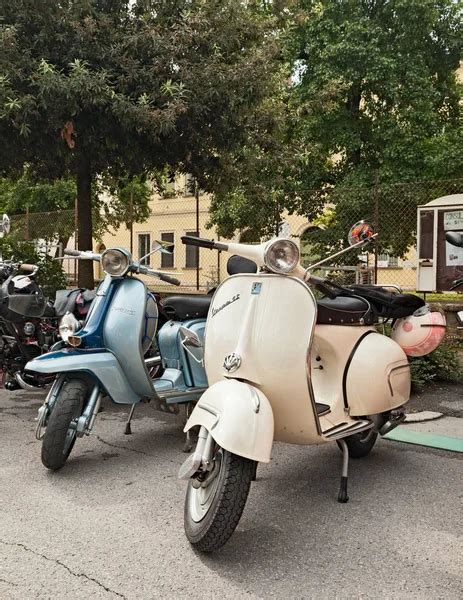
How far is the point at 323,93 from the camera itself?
9.80 metres

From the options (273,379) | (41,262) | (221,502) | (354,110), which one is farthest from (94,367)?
(354,110)

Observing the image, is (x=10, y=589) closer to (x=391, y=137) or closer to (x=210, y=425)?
(x=210, y=425)

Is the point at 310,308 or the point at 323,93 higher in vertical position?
the point at 323,93

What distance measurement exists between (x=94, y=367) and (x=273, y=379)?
4.52ft

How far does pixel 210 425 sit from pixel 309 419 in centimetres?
54

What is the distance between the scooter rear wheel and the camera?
12.9 ft

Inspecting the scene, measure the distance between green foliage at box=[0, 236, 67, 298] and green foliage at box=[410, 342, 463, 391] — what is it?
4.51 meters

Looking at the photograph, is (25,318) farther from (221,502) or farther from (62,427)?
(221,502)

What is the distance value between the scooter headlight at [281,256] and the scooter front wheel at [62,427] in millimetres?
1553

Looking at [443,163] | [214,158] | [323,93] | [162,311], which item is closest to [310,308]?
[162,311]

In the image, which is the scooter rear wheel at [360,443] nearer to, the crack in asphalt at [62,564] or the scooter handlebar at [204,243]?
the scooter handlebar at [204,243]

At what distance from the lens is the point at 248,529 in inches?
116

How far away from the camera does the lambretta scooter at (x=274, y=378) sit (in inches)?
102

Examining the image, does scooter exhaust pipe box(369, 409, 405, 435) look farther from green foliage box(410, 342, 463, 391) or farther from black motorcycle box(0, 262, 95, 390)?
black motorcycle box(0, 262, 95, 390)
